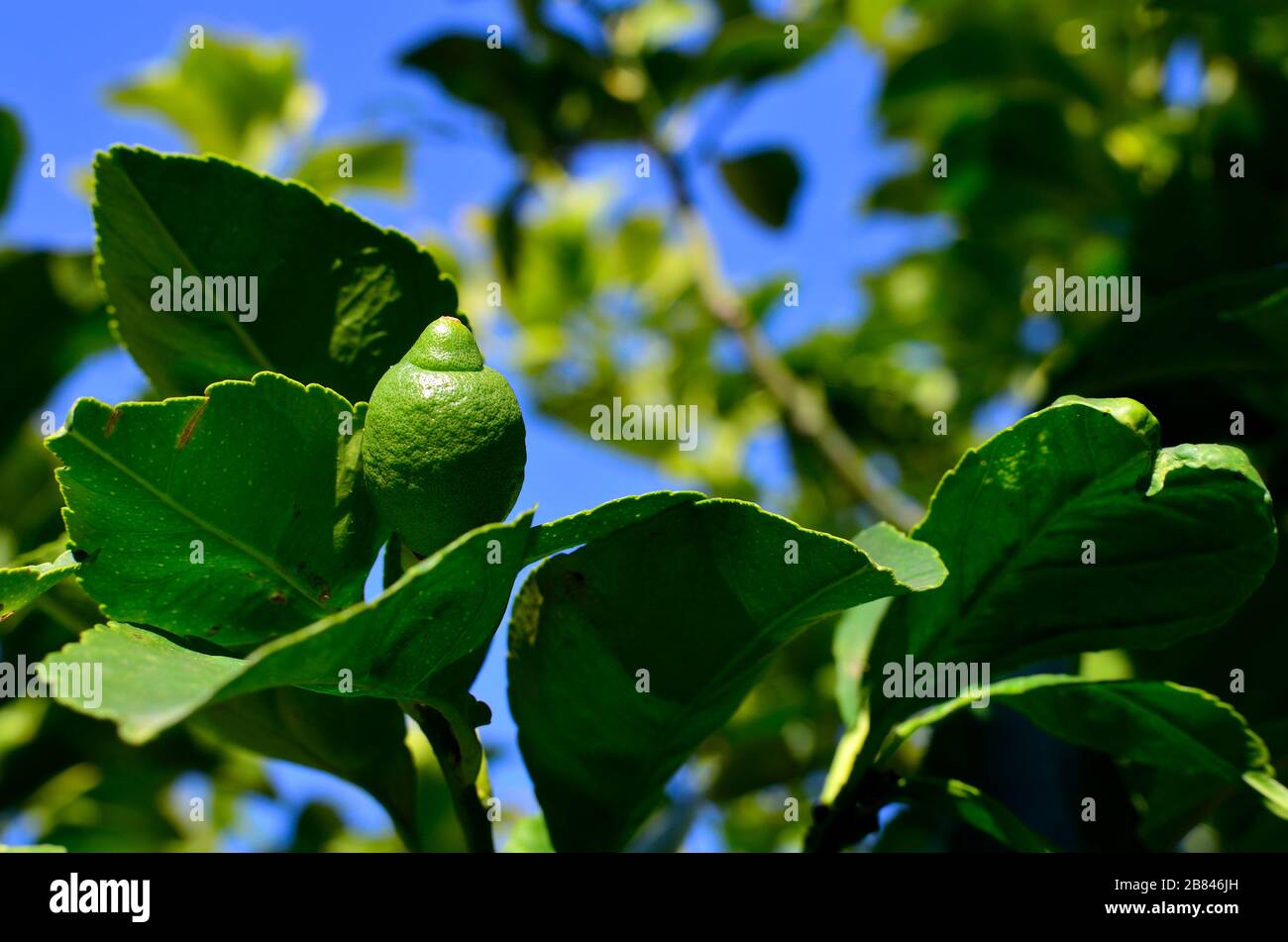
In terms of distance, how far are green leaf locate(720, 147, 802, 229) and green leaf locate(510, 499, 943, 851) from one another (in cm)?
178

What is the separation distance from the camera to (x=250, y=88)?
2.82 metres

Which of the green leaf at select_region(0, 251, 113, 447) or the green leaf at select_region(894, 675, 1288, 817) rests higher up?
the green leaf at select_region(0, 251, 113, 447)

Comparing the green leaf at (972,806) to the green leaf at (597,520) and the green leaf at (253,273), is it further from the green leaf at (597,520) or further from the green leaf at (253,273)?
the green leaf at (253,273)

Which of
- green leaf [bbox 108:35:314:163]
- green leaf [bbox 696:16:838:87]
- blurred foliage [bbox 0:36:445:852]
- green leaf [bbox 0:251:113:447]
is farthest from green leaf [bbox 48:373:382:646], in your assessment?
green leaf [bbox 108:35:314:163]

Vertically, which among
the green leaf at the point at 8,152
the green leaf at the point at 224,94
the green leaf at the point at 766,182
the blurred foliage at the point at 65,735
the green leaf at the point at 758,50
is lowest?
the blurred foliage at the point at 65,735

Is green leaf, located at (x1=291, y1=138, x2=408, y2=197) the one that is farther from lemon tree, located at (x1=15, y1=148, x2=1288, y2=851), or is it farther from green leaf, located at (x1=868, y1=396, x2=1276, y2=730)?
green leaf, located at (x1=868, y1=396, x2=1276, y2=730)

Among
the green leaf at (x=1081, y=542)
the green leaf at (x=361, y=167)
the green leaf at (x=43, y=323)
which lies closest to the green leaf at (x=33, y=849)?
the green leaf at (x=1081, y=542)

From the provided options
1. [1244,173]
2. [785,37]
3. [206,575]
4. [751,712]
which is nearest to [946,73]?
[785,37]

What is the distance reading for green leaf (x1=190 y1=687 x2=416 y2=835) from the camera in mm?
893

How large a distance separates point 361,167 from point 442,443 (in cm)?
220

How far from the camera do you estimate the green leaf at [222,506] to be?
0.64 meters

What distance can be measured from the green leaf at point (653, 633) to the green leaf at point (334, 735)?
107mm

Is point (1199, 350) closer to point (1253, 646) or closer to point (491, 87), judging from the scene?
point (1253, 646)

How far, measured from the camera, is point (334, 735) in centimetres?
90
